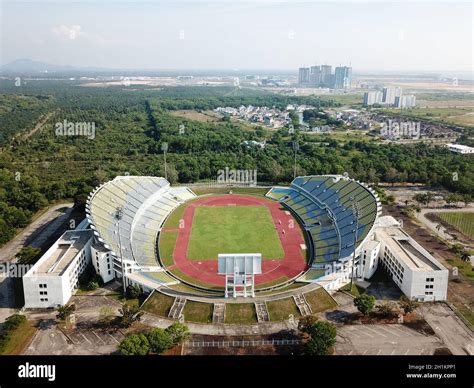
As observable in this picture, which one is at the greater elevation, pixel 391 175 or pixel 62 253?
pixel 391 175

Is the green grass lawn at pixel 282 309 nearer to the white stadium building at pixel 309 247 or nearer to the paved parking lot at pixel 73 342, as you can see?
the white stadium building at pixel 309 247

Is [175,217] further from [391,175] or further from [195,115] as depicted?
[195,115]

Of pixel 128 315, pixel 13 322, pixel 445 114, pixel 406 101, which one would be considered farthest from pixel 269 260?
pixel 406 101

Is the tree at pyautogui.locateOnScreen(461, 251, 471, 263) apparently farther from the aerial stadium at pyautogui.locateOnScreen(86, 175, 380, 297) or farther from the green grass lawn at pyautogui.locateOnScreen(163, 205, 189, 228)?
the green grass lawn at pyautogui.locateOnScreen(163, 205, 189, 228)

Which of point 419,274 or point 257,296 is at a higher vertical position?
point 419,274

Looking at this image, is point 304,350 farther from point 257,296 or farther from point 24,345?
point 24,345
